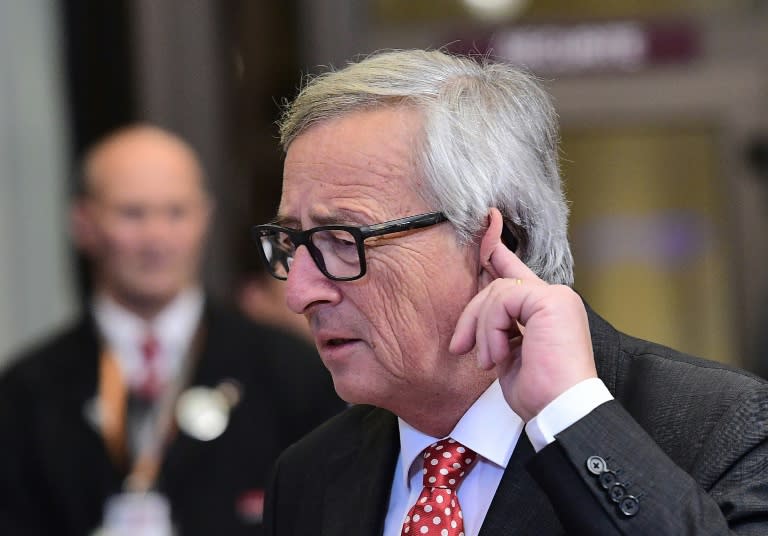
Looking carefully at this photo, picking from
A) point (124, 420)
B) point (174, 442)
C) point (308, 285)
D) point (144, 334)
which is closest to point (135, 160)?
point (144, 334)

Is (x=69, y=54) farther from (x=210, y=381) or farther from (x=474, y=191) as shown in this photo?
(x=474, y=191)

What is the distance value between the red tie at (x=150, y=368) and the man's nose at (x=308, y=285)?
2.45 metres

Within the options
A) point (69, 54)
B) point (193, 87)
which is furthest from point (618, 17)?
point (69, 54)

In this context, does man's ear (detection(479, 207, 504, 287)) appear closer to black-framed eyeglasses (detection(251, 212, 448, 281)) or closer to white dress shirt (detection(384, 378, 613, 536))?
black-framed eyeglasses (detection(251, 212, 448, 281))

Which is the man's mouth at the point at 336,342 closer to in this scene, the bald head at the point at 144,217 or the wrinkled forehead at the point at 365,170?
the wrinkled forehead at the point at 365,170

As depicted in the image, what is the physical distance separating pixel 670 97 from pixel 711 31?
376 mm

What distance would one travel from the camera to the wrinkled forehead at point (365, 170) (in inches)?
87.4

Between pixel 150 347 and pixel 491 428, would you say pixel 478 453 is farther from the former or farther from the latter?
pixel 150 347

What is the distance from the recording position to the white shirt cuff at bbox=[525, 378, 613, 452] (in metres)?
1.92

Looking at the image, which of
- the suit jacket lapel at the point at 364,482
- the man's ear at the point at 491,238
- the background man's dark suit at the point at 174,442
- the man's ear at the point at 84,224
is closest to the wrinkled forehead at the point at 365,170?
the man's ear at the point at 491,238

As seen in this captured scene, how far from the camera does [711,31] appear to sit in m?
6.43

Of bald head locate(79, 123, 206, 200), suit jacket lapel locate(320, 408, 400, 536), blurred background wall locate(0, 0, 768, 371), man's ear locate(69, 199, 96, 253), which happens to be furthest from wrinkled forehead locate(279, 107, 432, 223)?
blurred background wall locate(0, 0, 768, 371)

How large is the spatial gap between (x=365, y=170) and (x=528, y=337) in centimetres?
44

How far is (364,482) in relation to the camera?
237 cm
